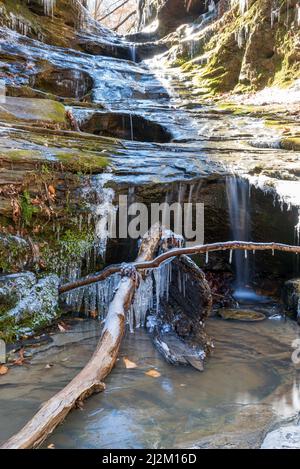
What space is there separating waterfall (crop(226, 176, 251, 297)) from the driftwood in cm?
184

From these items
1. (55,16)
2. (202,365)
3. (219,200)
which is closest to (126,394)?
(202,365)

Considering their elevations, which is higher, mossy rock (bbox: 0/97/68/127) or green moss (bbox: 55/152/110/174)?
mossy rock (bbox: 0/97/68/127)

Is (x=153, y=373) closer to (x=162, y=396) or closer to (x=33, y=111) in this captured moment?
(x=162, y=396)

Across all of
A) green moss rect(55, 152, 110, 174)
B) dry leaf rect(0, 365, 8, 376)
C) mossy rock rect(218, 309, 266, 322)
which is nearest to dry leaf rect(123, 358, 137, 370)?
dry leaf rect(0, 365, 8, 376)

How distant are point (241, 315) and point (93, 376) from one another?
9.49ft

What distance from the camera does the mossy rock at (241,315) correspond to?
5434 mm

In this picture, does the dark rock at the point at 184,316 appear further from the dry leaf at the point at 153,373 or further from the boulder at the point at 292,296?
the boulder at the point at 292,296

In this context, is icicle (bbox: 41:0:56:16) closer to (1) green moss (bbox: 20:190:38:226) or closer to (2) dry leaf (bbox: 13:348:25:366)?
(1) green moss (bbox: 20:190:38:226)

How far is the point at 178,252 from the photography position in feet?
14.0

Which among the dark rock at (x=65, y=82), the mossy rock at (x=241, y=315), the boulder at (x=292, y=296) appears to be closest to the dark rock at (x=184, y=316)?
the mossy rock at (x=241, y=315)

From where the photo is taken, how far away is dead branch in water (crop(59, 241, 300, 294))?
4055 millimetres

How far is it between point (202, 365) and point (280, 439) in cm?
132

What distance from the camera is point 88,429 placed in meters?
2.74

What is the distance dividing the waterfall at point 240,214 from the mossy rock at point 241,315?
0.79m
